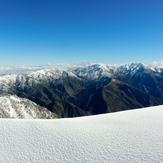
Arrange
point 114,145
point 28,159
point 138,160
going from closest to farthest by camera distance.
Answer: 1. point 138,160
2. point 28,159
3. point 114,145

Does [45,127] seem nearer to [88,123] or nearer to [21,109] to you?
[88,123]

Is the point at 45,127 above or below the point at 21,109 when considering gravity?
above

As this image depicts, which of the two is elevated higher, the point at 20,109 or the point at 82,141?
the point at 82,141

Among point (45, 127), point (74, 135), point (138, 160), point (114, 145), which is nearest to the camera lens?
point (138, 160)

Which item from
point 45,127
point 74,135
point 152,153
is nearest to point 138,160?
point 152,153

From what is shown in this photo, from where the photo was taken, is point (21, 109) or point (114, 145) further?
point (21, 109)
